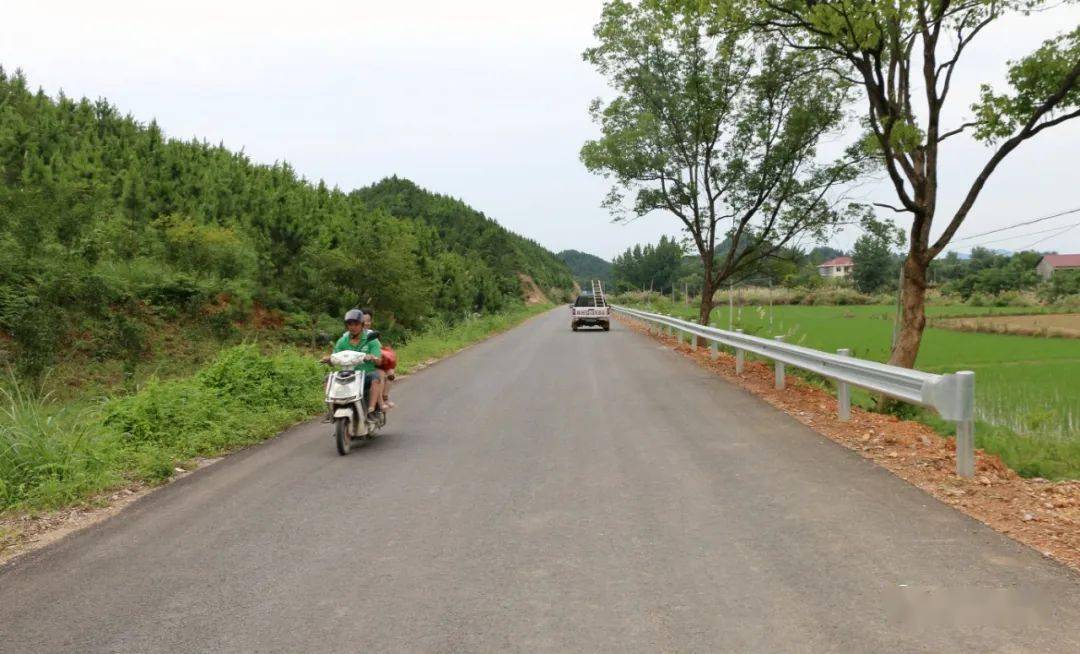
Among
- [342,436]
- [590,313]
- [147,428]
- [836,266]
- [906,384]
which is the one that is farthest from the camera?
[836,266]

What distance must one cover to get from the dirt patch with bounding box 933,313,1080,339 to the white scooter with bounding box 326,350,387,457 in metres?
35.1

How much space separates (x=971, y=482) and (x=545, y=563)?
4053mm

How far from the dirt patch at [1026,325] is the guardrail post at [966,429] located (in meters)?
32.7

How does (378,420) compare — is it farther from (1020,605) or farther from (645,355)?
(645,355)

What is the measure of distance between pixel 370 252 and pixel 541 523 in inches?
850

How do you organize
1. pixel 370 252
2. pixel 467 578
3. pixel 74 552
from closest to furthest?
pixel 467 578
pixel 74 552
pixel 370 252

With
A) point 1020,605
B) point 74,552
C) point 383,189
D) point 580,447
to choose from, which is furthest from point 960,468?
point 383,189

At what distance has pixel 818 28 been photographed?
12.8 meters

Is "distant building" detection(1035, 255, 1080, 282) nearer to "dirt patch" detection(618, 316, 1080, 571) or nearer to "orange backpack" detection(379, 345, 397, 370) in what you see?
"dirt patch" detection(618, 316, 1080, 571)

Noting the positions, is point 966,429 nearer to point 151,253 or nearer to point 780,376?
point 780,376

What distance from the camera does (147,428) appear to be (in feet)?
27.5

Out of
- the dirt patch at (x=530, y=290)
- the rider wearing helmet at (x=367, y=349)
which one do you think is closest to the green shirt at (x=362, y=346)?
the rider wearing helmet at (x=367, y=349)

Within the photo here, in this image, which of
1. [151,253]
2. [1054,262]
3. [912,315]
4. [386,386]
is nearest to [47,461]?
[386,386]

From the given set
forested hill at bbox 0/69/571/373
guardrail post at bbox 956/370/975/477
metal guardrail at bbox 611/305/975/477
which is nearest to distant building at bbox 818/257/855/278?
forested hill at bbox 0/69/571/373
